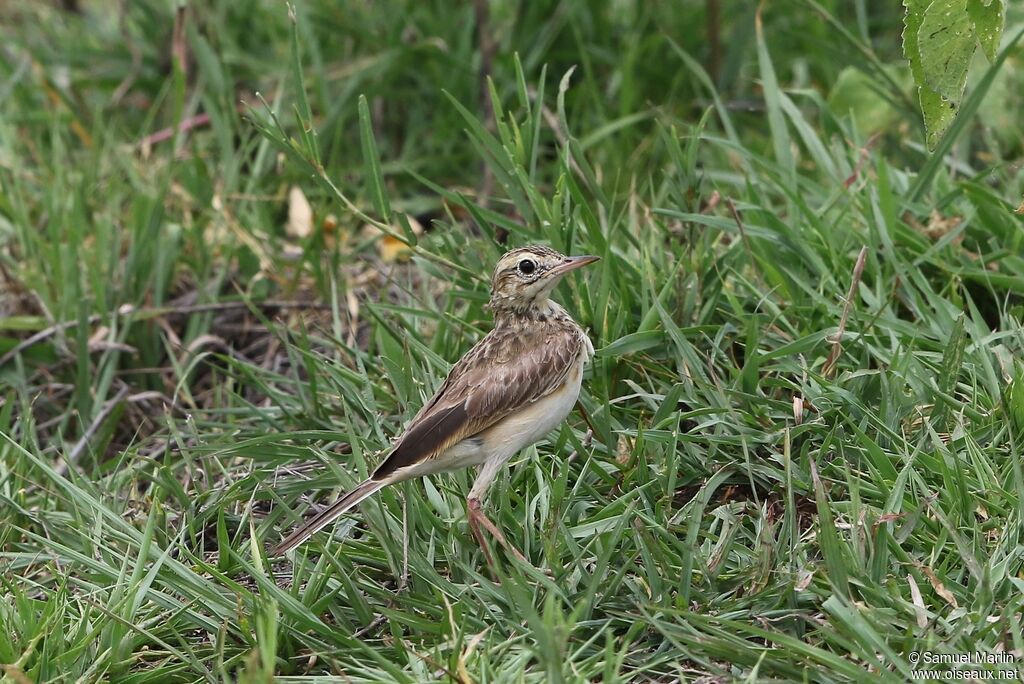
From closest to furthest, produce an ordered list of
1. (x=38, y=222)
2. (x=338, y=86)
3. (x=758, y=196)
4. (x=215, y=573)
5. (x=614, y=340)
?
(x=215, y=573)
(x=614, y=340)
(x=758, y=196)
(x=38, y=222)
(x=338, y=86)

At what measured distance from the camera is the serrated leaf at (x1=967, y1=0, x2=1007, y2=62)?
3.54 m

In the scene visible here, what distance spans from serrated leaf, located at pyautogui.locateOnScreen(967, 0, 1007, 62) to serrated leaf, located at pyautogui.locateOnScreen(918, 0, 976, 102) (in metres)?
0.04

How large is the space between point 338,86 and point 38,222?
1.80 m

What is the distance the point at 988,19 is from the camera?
355 centimetres

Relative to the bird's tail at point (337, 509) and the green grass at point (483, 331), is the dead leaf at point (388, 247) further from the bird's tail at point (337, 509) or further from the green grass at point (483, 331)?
the bird's tail at point (337, 509)

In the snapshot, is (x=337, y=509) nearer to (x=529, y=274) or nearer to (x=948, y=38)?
(x=529, y=274)

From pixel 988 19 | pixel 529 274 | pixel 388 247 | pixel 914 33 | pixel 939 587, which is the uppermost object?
pixel 988 19

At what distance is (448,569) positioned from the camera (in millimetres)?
4387

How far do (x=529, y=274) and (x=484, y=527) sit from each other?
910mm

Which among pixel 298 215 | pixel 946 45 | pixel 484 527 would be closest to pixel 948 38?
pixel 946 45

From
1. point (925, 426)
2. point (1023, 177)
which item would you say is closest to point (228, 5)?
point (1023, 177)

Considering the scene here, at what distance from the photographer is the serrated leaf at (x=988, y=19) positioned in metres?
3.54

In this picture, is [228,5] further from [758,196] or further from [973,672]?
[973,672]

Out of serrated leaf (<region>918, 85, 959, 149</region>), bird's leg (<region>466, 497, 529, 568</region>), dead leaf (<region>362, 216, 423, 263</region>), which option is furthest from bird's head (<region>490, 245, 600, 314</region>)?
dead leaf (<region>362, 216, 423, 263</region>)
